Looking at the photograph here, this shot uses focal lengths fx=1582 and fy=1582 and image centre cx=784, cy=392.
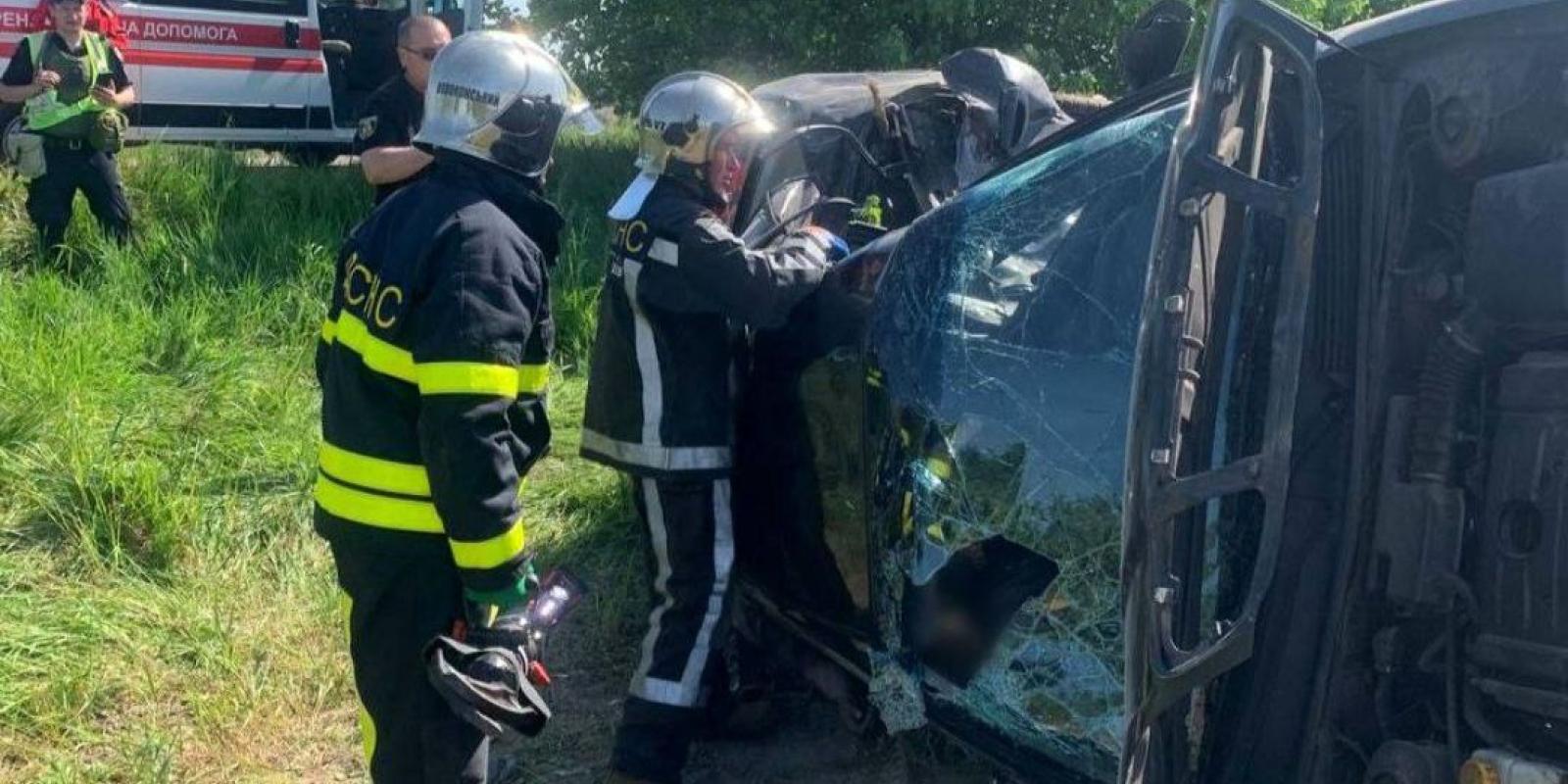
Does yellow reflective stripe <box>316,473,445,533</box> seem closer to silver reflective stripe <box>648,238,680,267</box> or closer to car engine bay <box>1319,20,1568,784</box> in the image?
silver reflective stripe <box>648,238,680,267</box>

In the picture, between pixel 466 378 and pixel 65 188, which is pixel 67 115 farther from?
pixel 466 378

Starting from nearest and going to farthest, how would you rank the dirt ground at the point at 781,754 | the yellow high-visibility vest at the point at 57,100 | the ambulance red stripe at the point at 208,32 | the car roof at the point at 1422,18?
the car roof at the point at 1422,18
the dirt ground at the point at 781,754
the yellow high-visibility vest at the point at 57,100
the ambulance red stripe at the point at 208,32

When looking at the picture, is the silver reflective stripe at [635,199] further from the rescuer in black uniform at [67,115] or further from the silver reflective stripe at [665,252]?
the rescuer in black uniform at [67,115]

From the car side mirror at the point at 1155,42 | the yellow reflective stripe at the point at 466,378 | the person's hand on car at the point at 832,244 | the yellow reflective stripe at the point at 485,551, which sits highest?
the car side mirror at the point at 1155,42

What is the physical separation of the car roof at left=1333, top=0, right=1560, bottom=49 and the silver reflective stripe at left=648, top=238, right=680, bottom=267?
151 centimetres

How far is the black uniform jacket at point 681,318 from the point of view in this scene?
336 cm

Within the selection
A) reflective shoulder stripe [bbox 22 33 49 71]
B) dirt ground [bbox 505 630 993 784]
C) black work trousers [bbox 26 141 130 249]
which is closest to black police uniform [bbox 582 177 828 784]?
dirt ground [bbox 505 630 993 784]

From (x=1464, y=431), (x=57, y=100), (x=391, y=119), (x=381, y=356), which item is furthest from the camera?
(x=57, y=100)

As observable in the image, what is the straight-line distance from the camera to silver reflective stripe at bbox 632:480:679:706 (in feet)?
11.6

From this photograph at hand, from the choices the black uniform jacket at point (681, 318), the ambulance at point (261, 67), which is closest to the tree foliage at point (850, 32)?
the ambulance at point (261, 67)

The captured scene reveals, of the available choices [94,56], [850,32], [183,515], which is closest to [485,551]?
[183,515]

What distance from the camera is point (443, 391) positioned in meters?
2.63

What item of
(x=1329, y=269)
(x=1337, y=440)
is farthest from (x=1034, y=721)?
→ (x=1329, y=269)

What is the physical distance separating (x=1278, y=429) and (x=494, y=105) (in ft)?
5.17
